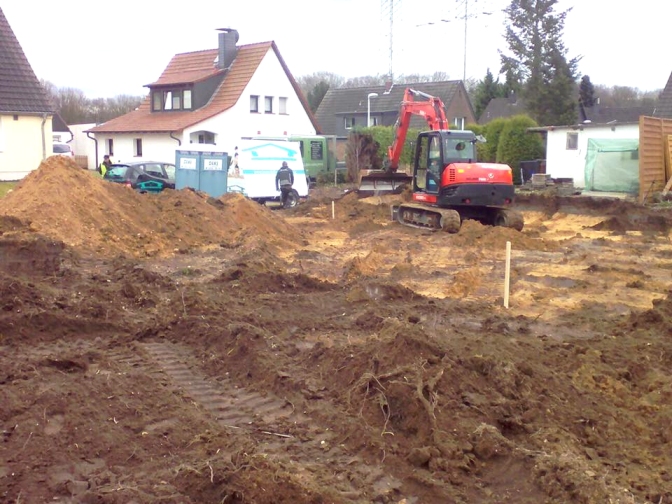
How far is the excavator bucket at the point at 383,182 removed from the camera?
75.5 feet

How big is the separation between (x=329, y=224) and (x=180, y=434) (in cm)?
1656

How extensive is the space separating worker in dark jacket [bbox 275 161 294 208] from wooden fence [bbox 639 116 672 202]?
40.4 feet

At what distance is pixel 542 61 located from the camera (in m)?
51.3

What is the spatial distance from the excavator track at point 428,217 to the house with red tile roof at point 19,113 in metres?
17.4

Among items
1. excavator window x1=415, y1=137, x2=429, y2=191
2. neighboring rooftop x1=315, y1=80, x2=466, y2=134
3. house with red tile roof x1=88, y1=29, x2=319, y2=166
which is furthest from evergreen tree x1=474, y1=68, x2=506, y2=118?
excavator window x1=415, y1=137, x2=429, y2=191

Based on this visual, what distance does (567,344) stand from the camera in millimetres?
9008

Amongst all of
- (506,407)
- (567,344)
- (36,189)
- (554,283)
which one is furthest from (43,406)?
(36,189)

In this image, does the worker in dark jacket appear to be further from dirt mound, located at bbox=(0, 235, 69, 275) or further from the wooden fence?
dirt mound, located at bbox=(0, 235, 69, 275)

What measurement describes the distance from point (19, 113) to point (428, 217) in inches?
753

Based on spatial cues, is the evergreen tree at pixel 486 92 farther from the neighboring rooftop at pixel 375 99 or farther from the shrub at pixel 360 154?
the shrub at pixel 360 154

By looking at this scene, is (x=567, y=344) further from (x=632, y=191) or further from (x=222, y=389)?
(x=632, y=191)

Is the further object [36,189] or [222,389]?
[36,189]

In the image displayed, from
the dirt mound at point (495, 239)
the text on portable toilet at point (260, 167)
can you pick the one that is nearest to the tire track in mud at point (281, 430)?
the dirt mound at point (495, 239)

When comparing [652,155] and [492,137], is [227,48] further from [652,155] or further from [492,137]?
[652,155]
